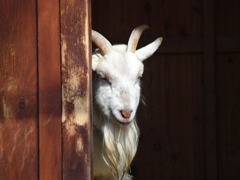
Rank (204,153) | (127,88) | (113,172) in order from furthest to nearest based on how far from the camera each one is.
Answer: (204,153)
(113,172)
(127,88)

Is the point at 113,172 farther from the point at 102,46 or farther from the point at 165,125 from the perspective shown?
the point at 165,125

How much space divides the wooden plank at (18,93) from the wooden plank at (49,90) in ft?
0.13

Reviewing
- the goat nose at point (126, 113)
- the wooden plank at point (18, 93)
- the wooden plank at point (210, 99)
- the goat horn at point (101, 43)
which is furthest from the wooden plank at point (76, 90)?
the wooden plank at point (210, 99)

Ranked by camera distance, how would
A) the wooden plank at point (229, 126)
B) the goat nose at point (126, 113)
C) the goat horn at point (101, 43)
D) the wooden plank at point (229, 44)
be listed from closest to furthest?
the goat nose at point (126, 113) < the goat horn at point (101, 43) < the wooden plank at point (229, 44) < the wooden plank at point (229, 126)

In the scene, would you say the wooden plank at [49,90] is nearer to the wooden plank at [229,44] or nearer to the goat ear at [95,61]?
the goat ear at [95,61]

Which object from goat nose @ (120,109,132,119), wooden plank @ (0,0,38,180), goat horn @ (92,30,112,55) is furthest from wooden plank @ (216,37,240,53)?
wooden plank @ (0,0,38,180)

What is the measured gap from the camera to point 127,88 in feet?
12.7

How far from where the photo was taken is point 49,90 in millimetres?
2789

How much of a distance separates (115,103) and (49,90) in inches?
42.7

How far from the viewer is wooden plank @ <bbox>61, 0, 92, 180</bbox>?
2.77 meters

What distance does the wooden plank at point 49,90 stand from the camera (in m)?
2.77

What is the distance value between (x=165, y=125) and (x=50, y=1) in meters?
3.45

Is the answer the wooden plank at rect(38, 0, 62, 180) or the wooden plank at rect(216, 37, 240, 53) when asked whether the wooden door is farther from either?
the wooden plank at rect(216, 37, 240, 53)

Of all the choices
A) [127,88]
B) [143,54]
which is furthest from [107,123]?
[143,54]
